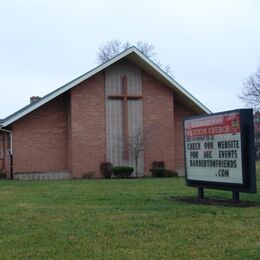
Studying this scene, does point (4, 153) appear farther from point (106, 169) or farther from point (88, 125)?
point (106, 169)

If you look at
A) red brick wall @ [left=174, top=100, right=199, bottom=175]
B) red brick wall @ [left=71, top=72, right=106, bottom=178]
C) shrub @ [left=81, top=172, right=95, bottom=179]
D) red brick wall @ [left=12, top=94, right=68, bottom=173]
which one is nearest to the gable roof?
red brick wall @ [left=174, top=100, right=199, bottom=175]

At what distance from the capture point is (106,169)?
95.2 feet

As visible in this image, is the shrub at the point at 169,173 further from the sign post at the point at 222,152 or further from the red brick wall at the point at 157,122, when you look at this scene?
the sign post at the point at 222,152

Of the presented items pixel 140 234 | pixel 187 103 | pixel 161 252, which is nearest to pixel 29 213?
pixel 140 234

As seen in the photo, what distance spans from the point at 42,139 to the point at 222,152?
17.1 m


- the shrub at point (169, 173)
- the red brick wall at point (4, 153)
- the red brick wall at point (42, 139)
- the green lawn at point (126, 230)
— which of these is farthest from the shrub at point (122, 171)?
the green lawn at point (126, 230)

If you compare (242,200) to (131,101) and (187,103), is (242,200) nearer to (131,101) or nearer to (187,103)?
(131,101)

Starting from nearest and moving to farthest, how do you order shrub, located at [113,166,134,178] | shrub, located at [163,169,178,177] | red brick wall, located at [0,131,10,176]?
shrub, located at [113,166,134,178] < shrub, located at [163,169,178,177] < red brick wall, located at [0,131,10,176]

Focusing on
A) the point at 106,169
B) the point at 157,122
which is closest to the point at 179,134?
the point at 157,122

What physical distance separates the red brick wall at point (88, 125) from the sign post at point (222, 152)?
1425 centimetres

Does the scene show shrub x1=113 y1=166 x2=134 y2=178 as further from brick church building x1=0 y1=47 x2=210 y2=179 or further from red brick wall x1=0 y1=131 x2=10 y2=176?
red brick wall x1=0 y1=131 x2=10 y2=176

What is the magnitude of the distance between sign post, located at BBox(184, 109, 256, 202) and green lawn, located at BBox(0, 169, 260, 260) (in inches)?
42.0

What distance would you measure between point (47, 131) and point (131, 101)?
189 inches

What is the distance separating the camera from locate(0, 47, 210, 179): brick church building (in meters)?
28.8
